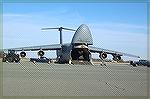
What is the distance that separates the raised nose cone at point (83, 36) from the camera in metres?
48.1

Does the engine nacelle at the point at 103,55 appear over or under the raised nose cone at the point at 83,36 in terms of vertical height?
→ under

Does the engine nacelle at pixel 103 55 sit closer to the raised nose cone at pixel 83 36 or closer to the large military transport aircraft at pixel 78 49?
the large military transport aircraft at pixel 78 49

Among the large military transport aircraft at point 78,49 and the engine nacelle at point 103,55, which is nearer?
the large military transport aircraft at point 78,49

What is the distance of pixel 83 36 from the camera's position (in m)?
48.6

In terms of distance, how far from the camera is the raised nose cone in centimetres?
4806

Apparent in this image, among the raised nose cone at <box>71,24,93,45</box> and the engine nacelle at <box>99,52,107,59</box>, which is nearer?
the raised nose cone at <box>71,24,93,45</box>

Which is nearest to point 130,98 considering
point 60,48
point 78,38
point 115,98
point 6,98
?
point 115,98

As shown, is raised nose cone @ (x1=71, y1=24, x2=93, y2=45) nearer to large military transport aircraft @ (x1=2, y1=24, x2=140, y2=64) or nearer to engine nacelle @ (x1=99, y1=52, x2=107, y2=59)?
large military transport aircraft @ (x1=2, y1=24, x2=140, y2=64)

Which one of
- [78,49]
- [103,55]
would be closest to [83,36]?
[78,49]

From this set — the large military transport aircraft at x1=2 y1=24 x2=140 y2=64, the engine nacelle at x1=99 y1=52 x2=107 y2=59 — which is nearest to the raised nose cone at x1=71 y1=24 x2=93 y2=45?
the large military transport aircraft at x1=2 y1=24 x2=140 y2=64

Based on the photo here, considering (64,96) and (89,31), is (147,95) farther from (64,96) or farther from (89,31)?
(89,31)

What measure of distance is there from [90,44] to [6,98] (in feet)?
128

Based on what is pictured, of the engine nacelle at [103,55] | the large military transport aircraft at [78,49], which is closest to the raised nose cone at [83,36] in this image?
the large military transport aircraft at [78,49]

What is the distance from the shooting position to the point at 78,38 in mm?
48344
